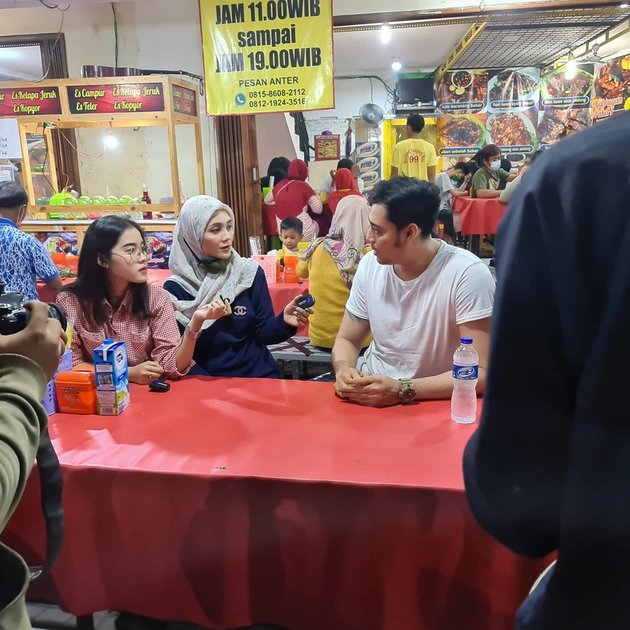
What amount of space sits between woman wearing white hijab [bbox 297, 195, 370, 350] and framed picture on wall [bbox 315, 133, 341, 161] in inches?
269

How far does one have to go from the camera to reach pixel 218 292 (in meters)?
2.18

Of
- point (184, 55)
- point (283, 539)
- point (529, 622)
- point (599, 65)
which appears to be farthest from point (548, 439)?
point (599, 65)

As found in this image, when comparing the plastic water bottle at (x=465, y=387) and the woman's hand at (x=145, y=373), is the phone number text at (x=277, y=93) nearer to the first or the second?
the woman's hand at (x=145, y=373)

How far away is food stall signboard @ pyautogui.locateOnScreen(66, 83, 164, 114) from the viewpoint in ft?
13.1

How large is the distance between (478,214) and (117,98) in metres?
4.40

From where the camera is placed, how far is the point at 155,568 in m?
1.40

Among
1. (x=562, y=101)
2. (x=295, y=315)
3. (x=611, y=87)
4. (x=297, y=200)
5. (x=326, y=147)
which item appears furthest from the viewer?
(x=562, y=101)

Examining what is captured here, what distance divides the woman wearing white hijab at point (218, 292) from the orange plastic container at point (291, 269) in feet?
4.97

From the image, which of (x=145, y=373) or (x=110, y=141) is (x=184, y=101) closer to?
(x=110, y=141)

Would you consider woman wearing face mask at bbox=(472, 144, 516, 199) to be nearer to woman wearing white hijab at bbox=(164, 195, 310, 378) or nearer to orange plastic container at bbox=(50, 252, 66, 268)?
orange plastic container at bbox=(50, 252, 66, 268)

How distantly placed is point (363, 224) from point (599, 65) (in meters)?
7.94

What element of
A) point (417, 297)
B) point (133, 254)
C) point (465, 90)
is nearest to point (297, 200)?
point (133, 254)

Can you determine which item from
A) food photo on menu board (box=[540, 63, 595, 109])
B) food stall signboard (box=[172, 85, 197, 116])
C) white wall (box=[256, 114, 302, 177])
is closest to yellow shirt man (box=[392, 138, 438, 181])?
white wall (box=[256, 114, 302, 177])

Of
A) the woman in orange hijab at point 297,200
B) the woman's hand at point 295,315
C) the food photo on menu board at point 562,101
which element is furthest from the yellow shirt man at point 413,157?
the woman's hand at point 295,315
